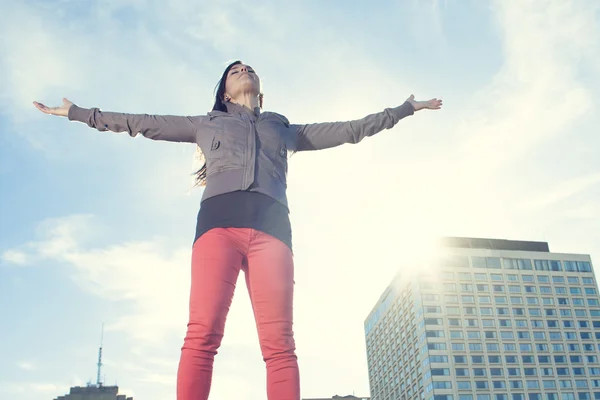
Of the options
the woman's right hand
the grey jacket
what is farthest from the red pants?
the woman's right hand

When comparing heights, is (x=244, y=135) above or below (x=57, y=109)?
below

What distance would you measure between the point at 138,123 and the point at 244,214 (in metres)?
1.28

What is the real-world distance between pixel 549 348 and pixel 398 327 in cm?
3523

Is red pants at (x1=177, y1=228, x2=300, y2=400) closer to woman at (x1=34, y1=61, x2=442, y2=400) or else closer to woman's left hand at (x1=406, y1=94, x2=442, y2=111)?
woman at (x1=34, y1=61, x2=442, y2=400)

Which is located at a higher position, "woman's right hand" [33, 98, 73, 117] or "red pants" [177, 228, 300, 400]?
"woman's right hand" [33, 98, 73, 117]

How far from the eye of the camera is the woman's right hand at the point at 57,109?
5.11m

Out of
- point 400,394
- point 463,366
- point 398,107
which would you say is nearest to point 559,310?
point 463,366

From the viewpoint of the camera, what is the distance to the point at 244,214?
454 centimetres

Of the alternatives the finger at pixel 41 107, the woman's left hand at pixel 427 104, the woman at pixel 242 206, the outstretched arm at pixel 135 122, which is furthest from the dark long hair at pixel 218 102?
the woman's left hand at pixel 427 104

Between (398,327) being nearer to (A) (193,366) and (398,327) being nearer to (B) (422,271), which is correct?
(B) (422,271)

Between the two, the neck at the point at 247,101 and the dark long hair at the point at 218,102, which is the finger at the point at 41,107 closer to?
the dark long hair at the point at 218,102

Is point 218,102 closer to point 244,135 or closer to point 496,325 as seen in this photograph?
point 244,135

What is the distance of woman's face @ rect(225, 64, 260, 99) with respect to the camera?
541cm

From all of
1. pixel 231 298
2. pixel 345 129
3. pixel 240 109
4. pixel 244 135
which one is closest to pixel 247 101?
pixel 240 109
